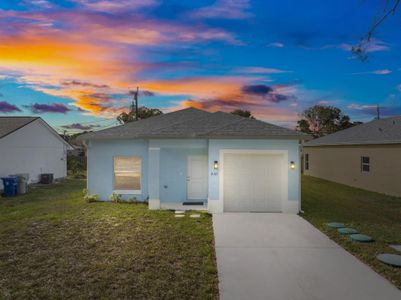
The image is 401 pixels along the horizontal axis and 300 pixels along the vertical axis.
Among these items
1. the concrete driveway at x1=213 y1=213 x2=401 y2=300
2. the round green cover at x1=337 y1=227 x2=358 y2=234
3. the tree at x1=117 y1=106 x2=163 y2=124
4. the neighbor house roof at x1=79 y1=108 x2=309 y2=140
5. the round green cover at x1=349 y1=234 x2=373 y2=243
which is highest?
the tree at x1=117 y1=106 x2=163 y2=124

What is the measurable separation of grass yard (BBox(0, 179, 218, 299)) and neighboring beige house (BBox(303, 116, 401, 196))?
11735 mm

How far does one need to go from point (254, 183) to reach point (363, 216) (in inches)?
162

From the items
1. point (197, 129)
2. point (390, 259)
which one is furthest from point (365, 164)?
point (390, 259)

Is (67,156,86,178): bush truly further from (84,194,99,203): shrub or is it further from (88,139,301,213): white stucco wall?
(88,139,301,213): white stucco wall

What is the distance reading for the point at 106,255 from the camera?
6840 mm

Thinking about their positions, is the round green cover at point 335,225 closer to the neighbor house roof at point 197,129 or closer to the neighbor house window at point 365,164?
the neighbor house roof at point 197,129

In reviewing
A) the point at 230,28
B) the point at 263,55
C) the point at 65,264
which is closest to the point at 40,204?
the point at 65,264

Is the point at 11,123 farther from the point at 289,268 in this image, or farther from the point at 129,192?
Result: the point at 289,268

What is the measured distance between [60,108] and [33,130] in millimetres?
7807

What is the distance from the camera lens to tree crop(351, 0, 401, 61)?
477cm

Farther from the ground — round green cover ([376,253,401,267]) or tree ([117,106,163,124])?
tree ([117,106,163,124])

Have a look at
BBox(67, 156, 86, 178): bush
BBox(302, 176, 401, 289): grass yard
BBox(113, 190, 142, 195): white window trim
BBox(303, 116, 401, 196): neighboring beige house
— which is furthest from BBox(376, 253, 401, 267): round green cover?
BBox(67, 156, 86, 178): bush

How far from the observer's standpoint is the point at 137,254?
6.90 metres

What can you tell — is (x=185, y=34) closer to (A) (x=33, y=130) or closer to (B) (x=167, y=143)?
(B) (x=167, y=143)
